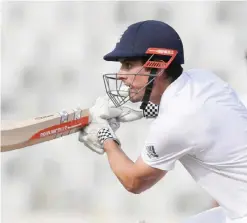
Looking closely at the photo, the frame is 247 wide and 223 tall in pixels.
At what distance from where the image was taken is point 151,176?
1.63m

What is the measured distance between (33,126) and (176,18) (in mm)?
1212

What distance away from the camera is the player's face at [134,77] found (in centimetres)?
166

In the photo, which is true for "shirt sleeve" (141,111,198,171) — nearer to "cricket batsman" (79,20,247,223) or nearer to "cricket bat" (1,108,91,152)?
"cricket batsman" (79,20,247,223)

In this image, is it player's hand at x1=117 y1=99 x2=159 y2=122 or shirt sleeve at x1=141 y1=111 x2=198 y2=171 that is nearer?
shirt sleeve at x1=141 y1=111 x2=198 y2=171

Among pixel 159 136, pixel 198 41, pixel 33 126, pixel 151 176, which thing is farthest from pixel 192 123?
pixel 198 41

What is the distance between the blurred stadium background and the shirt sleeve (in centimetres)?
126

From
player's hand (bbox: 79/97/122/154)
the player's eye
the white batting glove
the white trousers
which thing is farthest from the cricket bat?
the white trousers

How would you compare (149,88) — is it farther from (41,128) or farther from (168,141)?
(41,128)

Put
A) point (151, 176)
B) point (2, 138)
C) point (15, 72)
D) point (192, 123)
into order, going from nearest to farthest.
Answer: point (192, 123) < point (151, 176) < point (2, 138) < point (15, 72)

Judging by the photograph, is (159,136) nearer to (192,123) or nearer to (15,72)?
(192,123)

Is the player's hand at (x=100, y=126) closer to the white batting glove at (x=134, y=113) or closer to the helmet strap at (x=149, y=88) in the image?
the white batting glove at (x=134, y=113)

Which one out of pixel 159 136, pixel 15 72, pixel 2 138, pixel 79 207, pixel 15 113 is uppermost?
pixel 159 136

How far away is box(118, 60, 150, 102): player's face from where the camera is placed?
166 centimetres

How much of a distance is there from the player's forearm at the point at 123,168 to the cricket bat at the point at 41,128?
17cm
